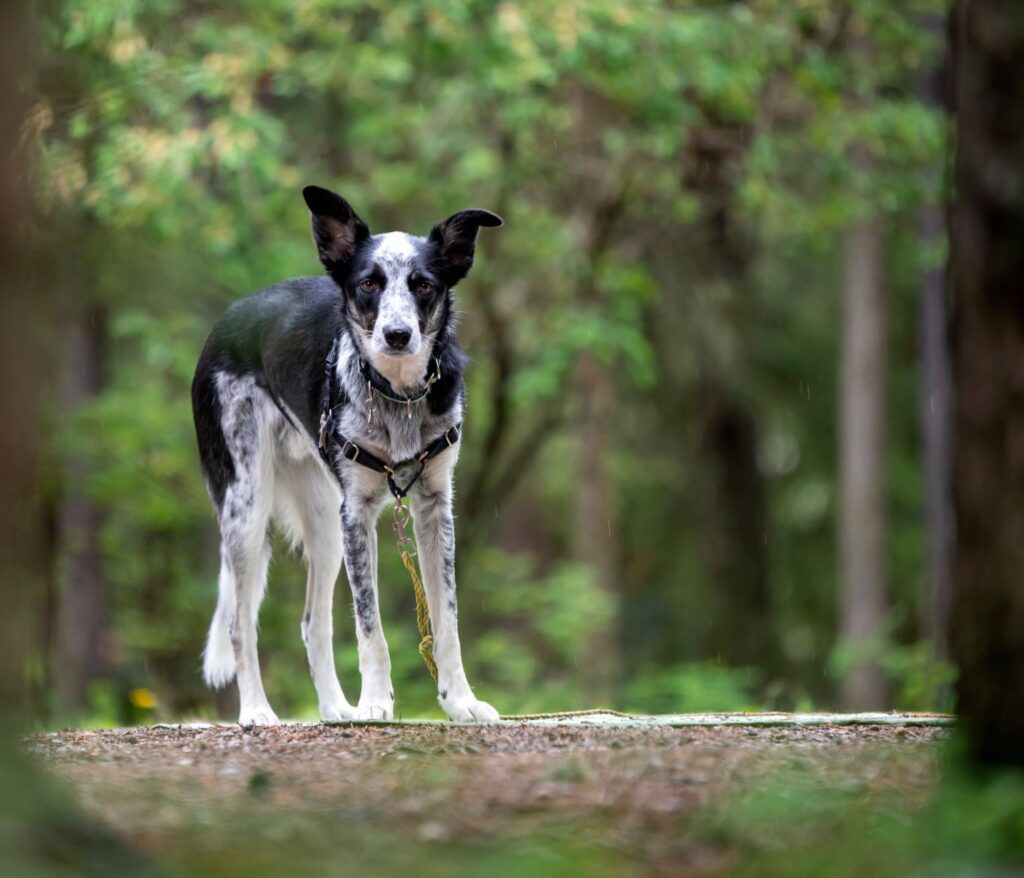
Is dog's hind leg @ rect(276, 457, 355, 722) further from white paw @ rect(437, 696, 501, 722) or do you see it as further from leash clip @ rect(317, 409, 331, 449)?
white paw @ rect(437, 696, 501, 722)

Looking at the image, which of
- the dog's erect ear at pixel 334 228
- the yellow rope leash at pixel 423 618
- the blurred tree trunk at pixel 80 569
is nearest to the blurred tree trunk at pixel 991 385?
the yellow rope leash at pixel 423 618

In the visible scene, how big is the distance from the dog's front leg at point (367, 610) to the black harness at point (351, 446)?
0.59ft

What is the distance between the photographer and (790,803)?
171 inches

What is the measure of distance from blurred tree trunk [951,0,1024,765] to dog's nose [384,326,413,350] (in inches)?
112

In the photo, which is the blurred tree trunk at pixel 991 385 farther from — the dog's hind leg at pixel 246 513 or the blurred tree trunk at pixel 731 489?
the blurred tree trunk at pixel 731 489

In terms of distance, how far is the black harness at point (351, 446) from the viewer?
7.03 meters

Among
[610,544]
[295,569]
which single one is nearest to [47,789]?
[295,569]

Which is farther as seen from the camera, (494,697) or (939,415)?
(939,415)

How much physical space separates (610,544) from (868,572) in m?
3.33

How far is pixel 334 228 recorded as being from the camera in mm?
7172

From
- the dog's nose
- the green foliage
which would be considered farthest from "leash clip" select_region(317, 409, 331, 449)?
the green foliage

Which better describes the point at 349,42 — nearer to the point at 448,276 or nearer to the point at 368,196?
the point at 368,196

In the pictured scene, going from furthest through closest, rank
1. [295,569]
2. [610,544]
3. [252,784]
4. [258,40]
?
1. [610,544]
2. [295,569]
3. [258,40]
4. [252,784]

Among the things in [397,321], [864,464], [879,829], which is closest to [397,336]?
[397,321]
